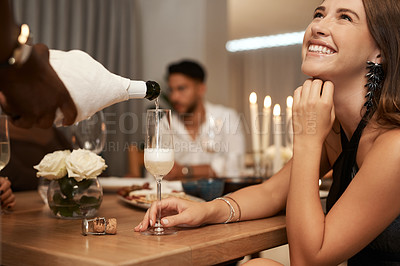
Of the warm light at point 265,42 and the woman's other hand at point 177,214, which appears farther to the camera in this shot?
the warm light at point 265,42

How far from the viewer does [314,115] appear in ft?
4.31

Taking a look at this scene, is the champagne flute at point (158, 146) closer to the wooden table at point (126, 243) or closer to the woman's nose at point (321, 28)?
the wooden table at point (126, 243)

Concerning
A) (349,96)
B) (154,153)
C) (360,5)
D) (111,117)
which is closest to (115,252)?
(154,153)

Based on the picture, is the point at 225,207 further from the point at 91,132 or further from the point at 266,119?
the point at 266,119

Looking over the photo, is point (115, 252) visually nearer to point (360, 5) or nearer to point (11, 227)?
point (11, 227)

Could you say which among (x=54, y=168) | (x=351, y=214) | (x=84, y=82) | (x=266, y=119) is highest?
(x=84, y=82)

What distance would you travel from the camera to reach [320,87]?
1.34m

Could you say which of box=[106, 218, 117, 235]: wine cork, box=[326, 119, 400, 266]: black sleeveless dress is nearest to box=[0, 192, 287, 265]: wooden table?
box=[106, 218, 117, 235]: wine cork

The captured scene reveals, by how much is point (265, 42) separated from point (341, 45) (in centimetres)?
952

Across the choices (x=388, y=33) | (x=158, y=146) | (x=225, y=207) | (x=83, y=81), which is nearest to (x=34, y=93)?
(x=83, y=81)

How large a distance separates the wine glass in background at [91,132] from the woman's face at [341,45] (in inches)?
36.6

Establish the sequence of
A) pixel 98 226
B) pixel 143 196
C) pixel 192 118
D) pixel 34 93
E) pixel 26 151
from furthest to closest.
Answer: pixel 192 118 < pixel 26 151 < pixel 143 196 < pixel 98 226 < pixel 34 93

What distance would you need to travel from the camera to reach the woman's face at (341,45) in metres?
1.35

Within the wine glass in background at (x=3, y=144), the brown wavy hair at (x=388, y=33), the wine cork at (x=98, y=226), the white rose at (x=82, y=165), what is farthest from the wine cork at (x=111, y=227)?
the brown wavy hair at (x=388, y=33)
